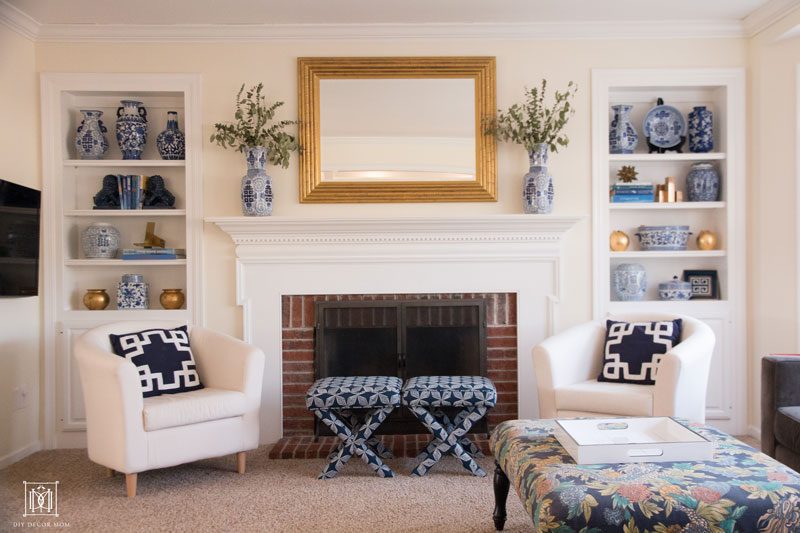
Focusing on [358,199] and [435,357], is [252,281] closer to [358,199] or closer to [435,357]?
[358,199]

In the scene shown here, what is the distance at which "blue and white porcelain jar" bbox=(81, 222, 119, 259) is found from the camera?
4.24 m

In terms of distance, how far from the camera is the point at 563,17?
414 centimetres

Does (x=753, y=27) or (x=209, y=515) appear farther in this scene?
(x=753, y=27)

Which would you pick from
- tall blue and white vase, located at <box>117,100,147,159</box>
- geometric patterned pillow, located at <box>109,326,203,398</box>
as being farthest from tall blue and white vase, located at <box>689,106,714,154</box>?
tall blue and white vase, located at <box>117,100,147,159</box>

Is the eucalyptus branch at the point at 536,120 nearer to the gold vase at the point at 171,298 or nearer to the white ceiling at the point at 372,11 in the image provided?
the white ceiling at the point at 372,11

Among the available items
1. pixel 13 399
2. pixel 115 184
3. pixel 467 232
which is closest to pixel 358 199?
pixel 467 232

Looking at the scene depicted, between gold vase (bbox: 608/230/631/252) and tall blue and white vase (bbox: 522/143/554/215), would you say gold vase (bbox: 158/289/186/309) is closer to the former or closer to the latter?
tall blue and white vase (bbox: 522/143/554/215)

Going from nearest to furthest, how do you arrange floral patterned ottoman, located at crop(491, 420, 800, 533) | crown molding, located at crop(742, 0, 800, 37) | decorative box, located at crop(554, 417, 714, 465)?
floral patterned ottoman, located at crop(491, 420, 800, 533), decorative box, located at crop(554, 417, 714, 465), crown molding, located at crop(742, 0, 800, 37)

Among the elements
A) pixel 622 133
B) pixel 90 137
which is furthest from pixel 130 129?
pixel 622 133

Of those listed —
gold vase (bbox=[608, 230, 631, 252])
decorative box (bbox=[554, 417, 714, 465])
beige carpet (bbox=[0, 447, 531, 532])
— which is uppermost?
gold vase (bbox=[608, 230, 631, 252])

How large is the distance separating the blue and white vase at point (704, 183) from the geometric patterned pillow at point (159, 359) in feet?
10.5

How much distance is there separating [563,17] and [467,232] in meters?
1.42

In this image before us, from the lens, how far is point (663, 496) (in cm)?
200

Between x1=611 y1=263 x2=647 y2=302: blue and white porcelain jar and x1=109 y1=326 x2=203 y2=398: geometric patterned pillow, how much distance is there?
102 inches
